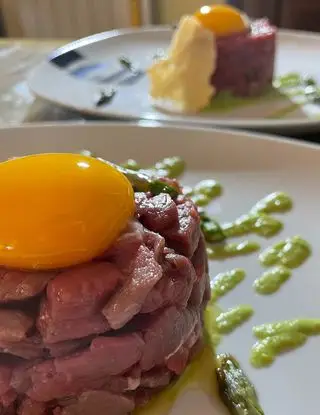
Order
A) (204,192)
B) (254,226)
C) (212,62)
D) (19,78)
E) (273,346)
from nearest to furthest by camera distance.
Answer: (273,346) < (254,226) < (204,192) < (212,62) < (19,78)

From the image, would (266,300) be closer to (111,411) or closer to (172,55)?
(111,411)

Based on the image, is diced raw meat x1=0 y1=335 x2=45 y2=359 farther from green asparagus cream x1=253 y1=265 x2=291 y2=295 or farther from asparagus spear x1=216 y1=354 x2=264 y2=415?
green asparagus cream x1=253 y1=265 x2=291 y2=295

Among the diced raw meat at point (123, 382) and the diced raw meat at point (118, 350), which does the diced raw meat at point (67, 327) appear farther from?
the diced raw meat at point (123, 382)

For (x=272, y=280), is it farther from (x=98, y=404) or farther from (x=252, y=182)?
(x=98, y=404)

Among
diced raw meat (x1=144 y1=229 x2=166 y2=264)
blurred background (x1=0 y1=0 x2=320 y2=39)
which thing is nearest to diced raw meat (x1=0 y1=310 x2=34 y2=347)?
diced raw meat (x1=144 y1=229 x2=166 y2=264)

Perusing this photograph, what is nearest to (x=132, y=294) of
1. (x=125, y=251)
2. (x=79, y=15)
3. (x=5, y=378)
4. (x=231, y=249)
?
(x=125, y=251)

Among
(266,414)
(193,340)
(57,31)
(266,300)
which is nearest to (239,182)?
(266,300)
